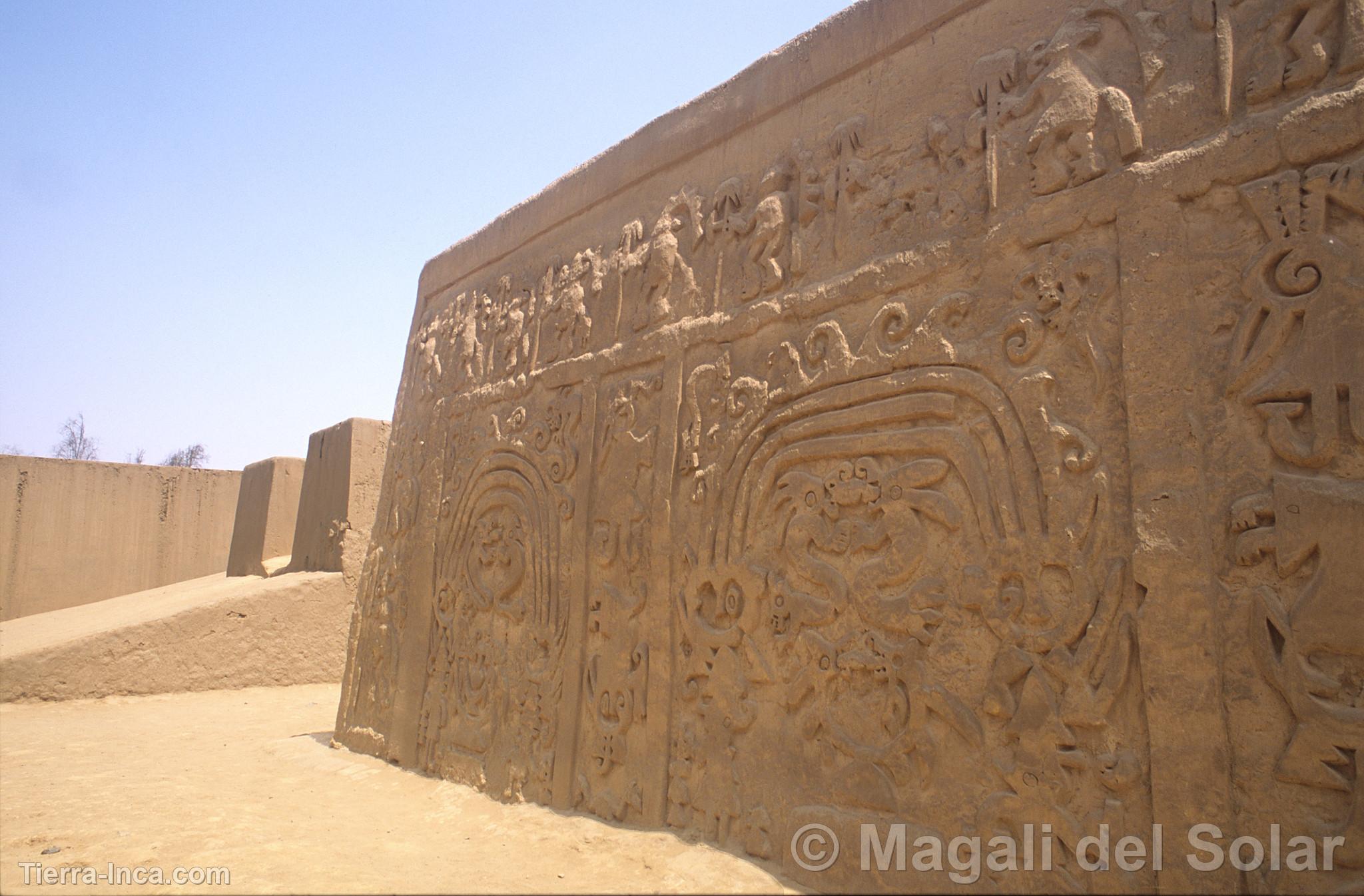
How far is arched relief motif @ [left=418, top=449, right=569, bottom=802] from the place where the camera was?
14.2ft

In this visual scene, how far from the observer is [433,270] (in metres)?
6.48

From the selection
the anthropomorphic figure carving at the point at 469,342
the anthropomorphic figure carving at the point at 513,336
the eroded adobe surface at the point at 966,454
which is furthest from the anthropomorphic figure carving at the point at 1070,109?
the anthropomorphic figure carving at the point at 469,342

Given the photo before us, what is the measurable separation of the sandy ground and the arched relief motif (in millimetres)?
212

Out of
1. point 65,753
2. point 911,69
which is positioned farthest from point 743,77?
point 65,753

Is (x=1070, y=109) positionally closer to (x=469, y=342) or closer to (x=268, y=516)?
(x=469, y=342)

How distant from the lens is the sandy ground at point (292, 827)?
326 centimetres

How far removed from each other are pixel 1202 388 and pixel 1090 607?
25.7 inches

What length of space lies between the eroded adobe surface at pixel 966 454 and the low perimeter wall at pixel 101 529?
10.8 m

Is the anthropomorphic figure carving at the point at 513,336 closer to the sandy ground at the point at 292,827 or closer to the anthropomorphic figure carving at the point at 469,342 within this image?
the anthropomorphic figure carving at the point at 469,342

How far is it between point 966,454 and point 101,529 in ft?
45.6

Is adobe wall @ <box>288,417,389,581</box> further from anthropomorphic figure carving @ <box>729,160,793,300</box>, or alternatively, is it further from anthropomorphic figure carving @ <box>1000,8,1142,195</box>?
anthropomorphic figure carving @ <box>1000,8,1142,195</box>

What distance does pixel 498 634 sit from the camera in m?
4.75

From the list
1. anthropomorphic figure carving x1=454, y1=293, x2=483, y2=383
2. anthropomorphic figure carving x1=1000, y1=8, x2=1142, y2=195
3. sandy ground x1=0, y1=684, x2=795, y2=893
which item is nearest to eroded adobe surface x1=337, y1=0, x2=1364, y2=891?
anthropomorphic figure carving x1=1000, y1=8, x2=1142, y2=195

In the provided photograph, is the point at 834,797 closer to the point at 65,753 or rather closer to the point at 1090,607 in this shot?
the point at 1090,607
